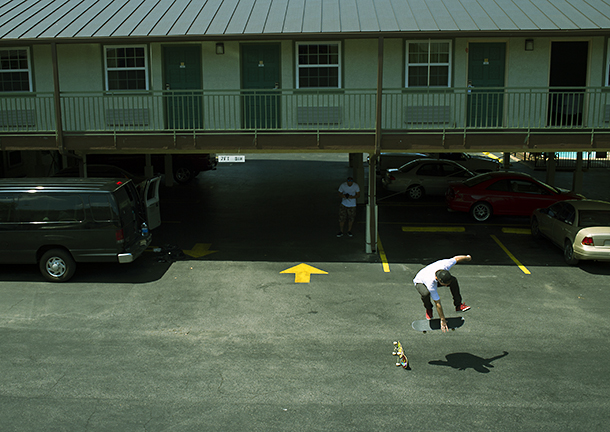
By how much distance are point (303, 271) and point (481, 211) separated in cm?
730

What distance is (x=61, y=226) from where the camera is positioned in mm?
11547

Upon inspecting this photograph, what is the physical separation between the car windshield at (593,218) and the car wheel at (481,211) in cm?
408

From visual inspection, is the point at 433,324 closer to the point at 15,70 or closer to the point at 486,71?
the point at 486,71

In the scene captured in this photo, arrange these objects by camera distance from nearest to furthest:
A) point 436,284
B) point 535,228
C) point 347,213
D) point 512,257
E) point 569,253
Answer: point 436,284, point 569,253, point 512,257, point 535,228, point 347,213

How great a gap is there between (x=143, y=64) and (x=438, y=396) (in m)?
11.5

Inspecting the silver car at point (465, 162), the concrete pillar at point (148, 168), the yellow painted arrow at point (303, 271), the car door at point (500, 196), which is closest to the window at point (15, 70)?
the concrete pillar at point (148, 168)

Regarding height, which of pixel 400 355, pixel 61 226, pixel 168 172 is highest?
pixel 168 172

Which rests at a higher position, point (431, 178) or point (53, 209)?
point (53, 209)

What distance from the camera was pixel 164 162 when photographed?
78.2ft

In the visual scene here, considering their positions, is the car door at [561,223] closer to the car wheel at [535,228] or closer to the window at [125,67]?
the car wheel at [535,228]

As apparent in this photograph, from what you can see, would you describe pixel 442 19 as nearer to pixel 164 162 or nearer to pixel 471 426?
pixel 471 426

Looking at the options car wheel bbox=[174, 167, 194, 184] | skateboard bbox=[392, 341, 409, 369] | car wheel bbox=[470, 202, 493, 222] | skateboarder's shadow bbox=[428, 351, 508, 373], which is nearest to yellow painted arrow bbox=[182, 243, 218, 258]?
skateboard bbox=[392, 341, 409, 369]

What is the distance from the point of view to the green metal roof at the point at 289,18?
502 inches

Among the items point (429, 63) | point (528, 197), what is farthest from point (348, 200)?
point (528, 197)
